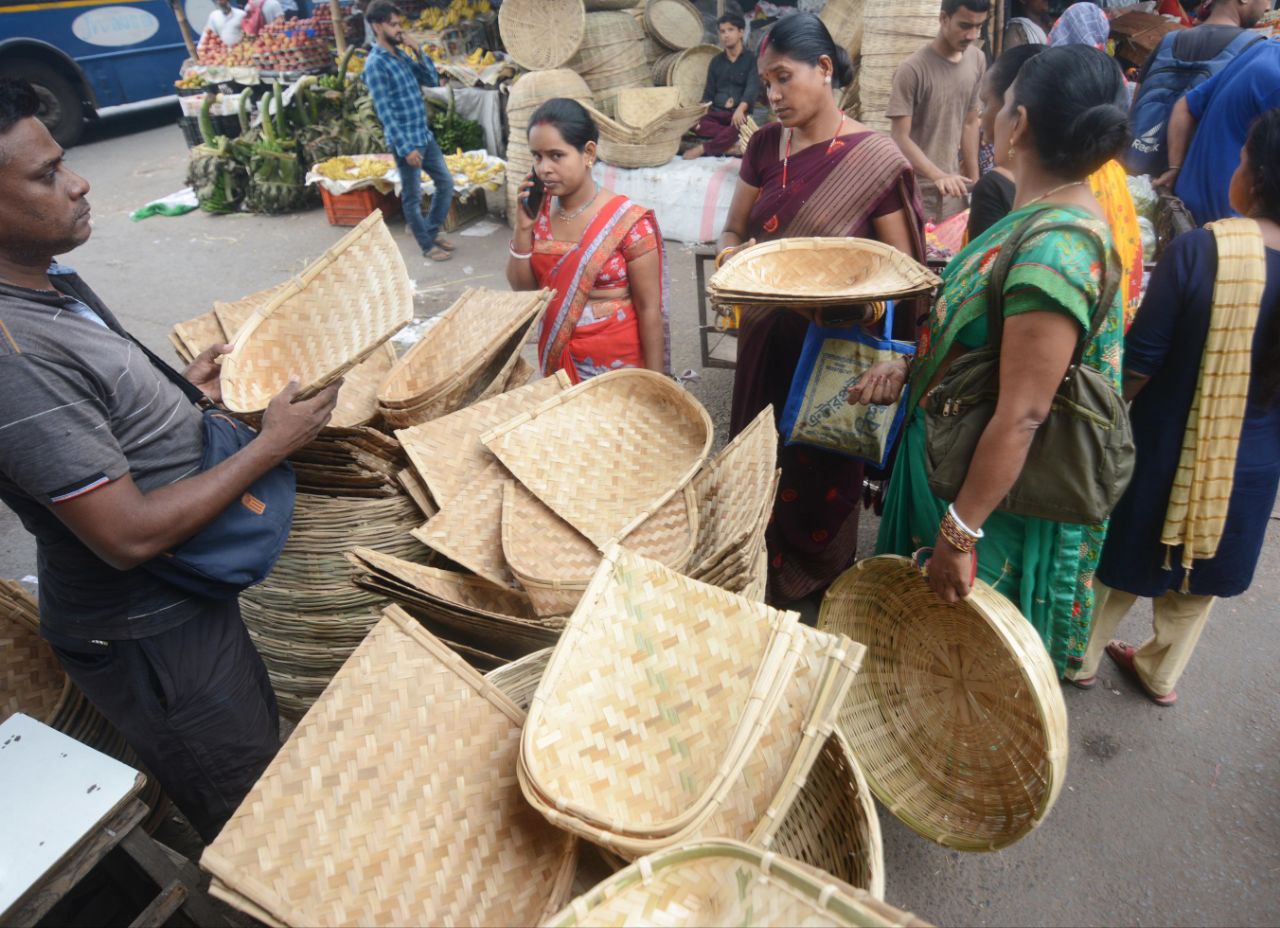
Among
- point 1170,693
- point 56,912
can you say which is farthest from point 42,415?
point 1170,693

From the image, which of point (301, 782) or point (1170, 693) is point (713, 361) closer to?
point (1170, 693)

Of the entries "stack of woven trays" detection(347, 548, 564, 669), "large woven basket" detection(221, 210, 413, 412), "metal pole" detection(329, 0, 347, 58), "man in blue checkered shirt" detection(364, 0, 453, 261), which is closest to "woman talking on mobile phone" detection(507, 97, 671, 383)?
"large woven basket" detection(221, 210, 413, 412)

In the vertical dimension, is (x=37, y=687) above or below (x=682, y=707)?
below

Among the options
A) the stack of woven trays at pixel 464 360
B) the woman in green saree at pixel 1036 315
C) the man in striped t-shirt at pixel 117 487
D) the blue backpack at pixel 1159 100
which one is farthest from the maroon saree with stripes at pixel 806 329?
the blue backpack at pixel 1159 100

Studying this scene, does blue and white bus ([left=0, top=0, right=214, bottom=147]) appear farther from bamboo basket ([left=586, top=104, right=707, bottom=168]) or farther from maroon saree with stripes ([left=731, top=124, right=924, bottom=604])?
maroon saree with stripes ([left=731, top=124, right=924, bottom=604])

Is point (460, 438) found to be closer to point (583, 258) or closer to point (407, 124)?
point (583, 258)

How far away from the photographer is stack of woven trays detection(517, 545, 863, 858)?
116 centimetres

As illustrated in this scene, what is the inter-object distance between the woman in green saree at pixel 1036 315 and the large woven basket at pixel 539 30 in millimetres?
5858

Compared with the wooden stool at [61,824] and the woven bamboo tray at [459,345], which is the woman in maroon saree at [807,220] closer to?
the woven bamboo tray at [459,345]

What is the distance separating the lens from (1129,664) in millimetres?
2568

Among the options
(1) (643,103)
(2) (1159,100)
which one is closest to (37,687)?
(2) (1159,100)

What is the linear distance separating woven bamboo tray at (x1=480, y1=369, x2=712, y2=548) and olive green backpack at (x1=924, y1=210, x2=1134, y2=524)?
54cm

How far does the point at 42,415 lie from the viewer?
46.0 inches

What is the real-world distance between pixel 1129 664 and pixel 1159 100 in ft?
11.8
